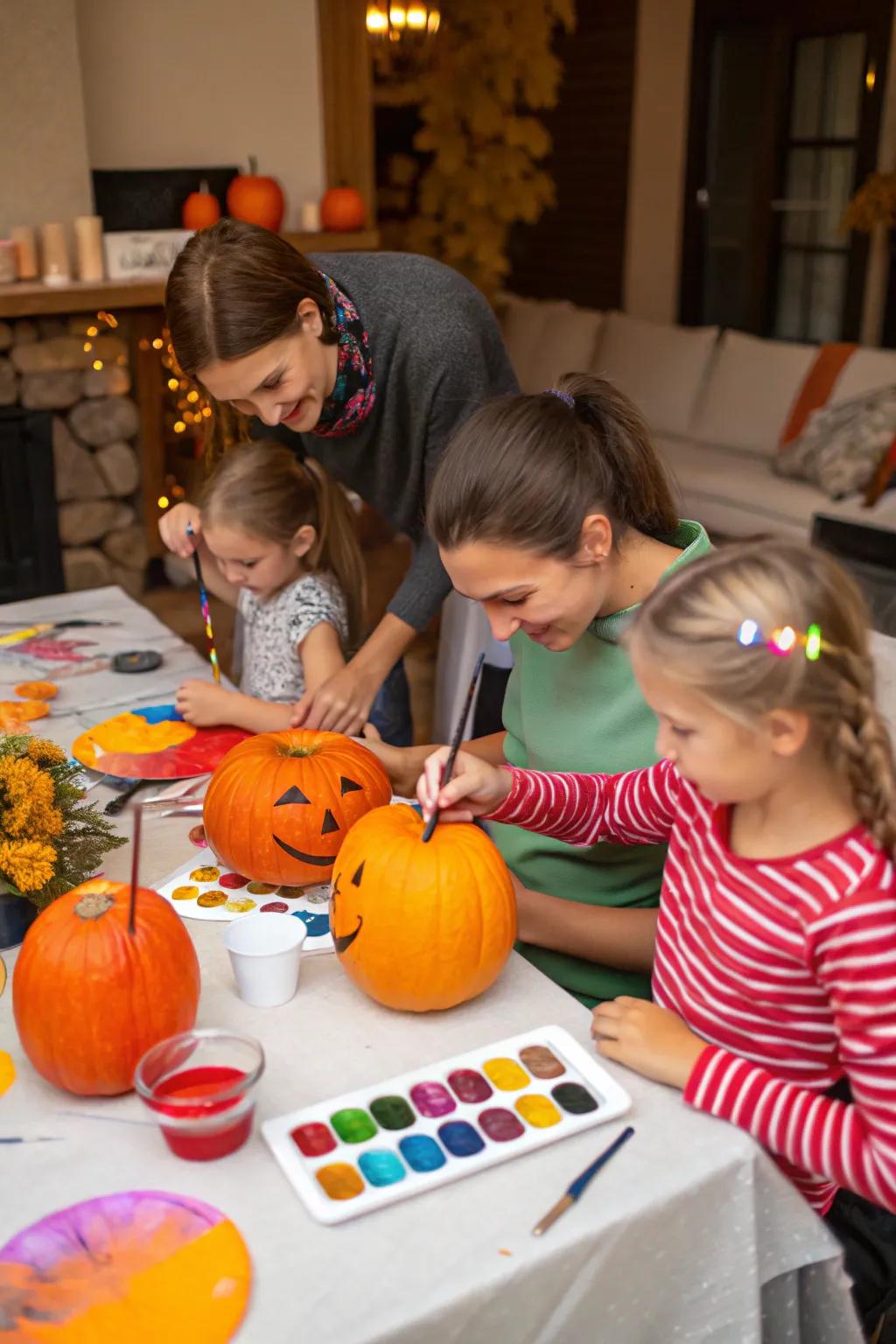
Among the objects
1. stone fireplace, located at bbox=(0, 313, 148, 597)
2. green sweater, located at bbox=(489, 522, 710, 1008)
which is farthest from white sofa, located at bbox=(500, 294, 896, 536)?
green sweater, located at bbox=(489, 522, 710, 1008)

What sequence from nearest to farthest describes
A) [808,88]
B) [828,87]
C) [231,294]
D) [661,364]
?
[231,294] < [661,364] < [828,87] < [808,88]

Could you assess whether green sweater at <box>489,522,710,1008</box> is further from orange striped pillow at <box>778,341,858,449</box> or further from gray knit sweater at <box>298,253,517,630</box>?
orange striped pillow at <box>778,341,858,449</box>

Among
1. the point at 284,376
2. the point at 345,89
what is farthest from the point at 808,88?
the point at 284,376

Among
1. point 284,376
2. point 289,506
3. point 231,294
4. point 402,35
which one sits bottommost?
A: point 289,506

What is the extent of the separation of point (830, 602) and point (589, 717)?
0.49 meters

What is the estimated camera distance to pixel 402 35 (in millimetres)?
5238

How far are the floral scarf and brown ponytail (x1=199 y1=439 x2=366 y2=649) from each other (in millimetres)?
143

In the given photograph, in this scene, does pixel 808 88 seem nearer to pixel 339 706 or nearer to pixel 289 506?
pixel 289 506

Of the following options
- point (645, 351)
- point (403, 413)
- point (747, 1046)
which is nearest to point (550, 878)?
point (747, 1046)

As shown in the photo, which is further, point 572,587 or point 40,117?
point 40,117

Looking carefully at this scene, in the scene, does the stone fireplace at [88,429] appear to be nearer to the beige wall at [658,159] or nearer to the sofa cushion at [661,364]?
the sofa cushion at [661,364]

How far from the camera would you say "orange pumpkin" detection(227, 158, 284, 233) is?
13.6ft

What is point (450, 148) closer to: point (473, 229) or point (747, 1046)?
point (473, 229)

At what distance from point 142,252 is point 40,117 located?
485 mm
